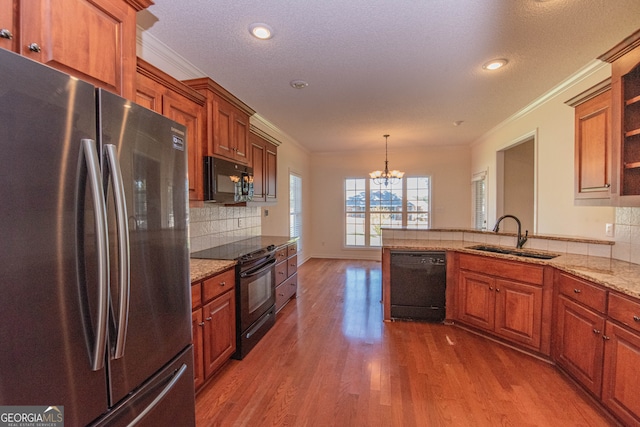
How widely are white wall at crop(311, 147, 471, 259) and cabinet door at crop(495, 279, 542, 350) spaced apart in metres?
4.08

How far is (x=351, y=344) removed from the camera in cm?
275

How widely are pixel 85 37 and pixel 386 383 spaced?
8.97 feet

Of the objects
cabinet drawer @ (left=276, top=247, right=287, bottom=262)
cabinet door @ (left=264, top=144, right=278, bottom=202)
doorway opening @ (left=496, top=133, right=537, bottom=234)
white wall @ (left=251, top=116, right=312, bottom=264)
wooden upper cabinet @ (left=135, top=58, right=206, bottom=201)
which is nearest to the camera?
wooden upper cabinet @ (left=135, top=58, right=206, bottom=201)

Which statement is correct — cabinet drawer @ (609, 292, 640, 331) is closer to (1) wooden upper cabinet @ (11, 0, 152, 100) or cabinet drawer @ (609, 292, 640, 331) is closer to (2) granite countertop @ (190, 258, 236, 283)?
(2) granite countertop @ (190, 258, 236, 283)

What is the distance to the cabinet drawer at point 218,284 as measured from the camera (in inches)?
78.1

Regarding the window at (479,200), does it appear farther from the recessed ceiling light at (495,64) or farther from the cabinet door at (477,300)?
the recessed ceiling light at (495,64)

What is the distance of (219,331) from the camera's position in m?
2.17

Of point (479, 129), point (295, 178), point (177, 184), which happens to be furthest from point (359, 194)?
point (177, 184)

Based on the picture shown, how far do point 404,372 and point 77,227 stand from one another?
239 centimetres

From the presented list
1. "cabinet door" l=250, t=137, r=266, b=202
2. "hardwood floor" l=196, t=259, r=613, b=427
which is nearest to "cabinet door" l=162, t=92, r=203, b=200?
"cabinet door" l=250, t=137, r=266, b=202

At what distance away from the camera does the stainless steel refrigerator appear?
0.74 m

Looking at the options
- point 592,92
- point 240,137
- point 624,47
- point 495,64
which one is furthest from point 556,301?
point 240,137

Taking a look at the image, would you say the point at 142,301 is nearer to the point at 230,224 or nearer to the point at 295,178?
the point at 230,224

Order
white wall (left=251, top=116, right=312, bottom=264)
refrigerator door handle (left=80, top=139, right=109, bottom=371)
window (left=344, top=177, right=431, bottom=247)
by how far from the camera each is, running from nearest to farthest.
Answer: refrigerator door handle (left=80, top=139, right=109, bottom=371) → white wall (left=251, top=116, right=312, bottom=264) → window (left=344, top=177, right=431, bottom=247)
